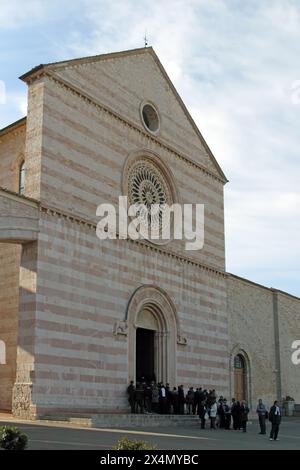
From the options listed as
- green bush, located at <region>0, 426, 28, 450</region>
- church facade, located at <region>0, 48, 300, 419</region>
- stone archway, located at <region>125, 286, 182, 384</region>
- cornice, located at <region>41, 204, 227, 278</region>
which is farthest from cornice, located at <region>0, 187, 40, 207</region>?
green bush, located at <region>0, 426, 28, 450</region>

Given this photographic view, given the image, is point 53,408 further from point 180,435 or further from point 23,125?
point 23,125

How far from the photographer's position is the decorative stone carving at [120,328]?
23.3 metres

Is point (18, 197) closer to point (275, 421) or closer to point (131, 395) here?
point (131, 395)

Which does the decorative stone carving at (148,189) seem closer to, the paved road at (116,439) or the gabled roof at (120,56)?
the gabled roof at (120,56)

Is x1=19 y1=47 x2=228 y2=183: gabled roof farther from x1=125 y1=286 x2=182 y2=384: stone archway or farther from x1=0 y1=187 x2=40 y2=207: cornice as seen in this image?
x1=125 y1=286 x2=182 y2=384: stone archway

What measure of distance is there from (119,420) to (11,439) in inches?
363

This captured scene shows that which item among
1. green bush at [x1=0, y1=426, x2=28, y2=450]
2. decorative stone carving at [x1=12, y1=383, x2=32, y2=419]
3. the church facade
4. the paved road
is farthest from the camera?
the church facade

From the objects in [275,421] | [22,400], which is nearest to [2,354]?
[22,400]

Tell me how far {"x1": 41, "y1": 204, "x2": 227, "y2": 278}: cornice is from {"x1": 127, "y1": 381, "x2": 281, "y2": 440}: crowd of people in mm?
5501

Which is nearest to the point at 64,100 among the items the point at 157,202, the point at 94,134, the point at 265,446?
the point at 94,134

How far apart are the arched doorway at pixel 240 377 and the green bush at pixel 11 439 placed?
23124 millimetres

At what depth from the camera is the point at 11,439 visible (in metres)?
10.0

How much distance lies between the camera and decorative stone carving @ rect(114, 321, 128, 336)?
2325cm

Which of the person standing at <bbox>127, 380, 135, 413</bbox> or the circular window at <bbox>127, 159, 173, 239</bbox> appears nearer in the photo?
the person standing at <bbox>127, 380, 135, 413</bbox>
